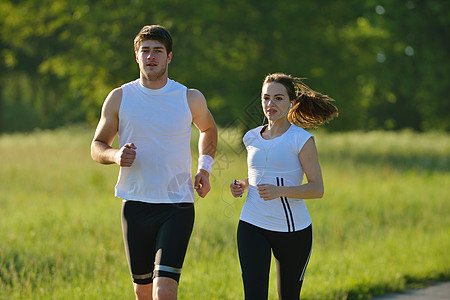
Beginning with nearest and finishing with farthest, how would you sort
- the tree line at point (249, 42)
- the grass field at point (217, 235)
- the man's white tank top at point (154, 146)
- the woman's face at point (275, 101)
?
the man's white tank top at point (154, 146)
the woman's face at point (275, 101)
the grass field at point (217, 235)
the tree line at point (249, 42)

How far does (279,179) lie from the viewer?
4129mm

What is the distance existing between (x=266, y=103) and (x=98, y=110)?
19.5 metres

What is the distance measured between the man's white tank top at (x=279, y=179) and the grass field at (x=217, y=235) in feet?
1.76

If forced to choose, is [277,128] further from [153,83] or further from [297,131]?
[153,83]

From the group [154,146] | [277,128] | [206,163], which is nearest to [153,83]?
[154,146]

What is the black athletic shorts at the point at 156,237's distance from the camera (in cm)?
400

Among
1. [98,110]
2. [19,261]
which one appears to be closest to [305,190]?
[19,261]

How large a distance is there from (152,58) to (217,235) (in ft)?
16.7

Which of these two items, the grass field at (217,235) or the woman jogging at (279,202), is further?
the grass field at (217,235)

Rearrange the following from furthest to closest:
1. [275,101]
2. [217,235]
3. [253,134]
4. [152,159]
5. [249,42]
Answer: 1. [249,42]
2. [217,235]
3. [253,134]
4. [275,101]
5. [152,159]

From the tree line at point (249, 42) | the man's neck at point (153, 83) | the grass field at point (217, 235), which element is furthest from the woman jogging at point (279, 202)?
the tree line at point (249, 42)

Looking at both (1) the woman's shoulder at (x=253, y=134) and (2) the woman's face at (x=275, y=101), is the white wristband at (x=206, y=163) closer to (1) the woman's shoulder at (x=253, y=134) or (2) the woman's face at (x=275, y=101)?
(1) the woman's shoulder at (x=253, y=134)

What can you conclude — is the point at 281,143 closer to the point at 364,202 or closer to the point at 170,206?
the point at 170,206

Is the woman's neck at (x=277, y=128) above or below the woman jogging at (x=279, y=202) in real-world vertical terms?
above
